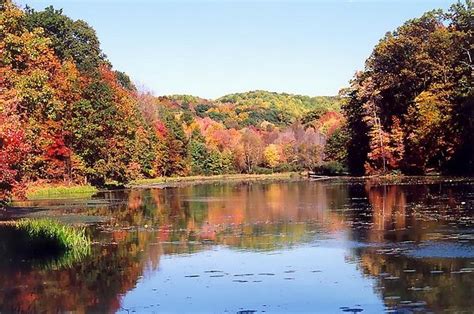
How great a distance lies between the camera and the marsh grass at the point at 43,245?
733 inches

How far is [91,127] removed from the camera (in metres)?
54.5

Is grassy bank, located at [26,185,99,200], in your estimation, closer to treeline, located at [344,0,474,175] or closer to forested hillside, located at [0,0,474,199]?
forested hillside, located at [0,0,474,199]

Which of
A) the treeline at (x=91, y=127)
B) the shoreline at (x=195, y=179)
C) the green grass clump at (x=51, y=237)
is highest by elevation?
the treeline at (x=91, y=127)

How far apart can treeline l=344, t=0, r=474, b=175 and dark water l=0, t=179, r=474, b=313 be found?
30146 mm

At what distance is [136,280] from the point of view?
15.4 m

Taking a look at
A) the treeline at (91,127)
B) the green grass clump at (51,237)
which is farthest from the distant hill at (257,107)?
the green grass clump at (51,237)

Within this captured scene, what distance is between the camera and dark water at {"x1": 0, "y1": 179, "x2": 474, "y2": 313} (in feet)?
41.4

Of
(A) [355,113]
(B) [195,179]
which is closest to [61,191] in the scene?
(A) [355,113]

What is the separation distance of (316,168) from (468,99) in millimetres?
38095

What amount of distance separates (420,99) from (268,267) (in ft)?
155

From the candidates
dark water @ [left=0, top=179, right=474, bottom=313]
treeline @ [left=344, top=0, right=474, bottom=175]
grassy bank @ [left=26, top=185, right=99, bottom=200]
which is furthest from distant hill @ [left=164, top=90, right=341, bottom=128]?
dark water @ [left=0, top=179, right=474, bottom=313]

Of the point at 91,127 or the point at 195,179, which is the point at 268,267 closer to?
the point at 91,127

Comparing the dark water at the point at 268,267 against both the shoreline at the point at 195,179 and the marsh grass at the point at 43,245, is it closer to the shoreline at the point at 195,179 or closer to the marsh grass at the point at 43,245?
the marsh grass at the point at 43,245

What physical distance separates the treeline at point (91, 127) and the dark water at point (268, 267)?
5.42 meters
